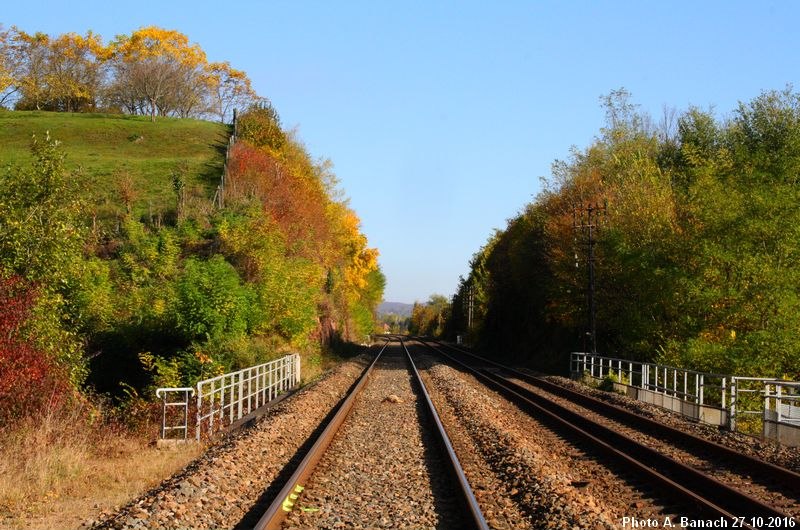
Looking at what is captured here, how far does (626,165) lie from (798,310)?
1082 inches

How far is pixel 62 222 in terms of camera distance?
17344 millimetres

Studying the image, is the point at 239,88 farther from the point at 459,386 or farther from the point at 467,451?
the point at 467,451

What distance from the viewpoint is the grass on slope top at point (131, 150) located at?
49.1 meters

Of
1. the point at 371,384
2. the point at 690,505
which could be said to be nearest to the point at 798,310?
the point at 371,384

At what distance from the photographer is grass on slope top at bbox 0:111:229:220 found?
49094mm

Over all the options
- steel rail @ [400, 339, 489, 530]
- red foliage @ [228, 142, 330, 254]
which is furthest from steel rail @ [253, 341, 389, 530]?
red foliage @ [228, 142, 330, 254]

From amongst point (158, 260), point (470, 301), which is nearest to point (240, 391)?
point (158, 260)

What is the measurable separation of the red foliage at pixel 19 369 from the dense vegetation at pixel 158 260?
3 cm

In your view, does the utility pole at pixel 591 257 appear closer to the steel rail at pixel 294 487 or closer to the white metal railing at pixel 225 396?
the white metal railing at pixel 225 396

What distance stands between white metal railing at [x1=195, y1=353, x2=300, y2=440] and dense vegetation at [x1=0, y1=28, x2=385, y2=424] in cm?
86

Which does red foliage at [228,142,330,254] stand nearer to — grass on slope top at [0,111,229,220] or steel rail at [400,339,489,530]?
grass on slope top at [0,111,229,220]

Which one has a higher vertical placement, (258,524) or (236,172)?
(236,172)

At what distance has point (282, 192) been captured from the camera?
4616 cm

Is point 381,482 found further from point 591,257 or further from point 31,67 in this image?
point 31,67
